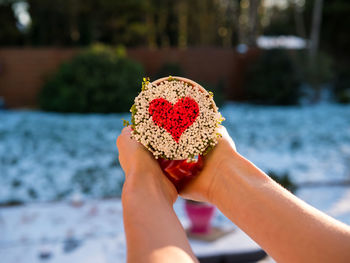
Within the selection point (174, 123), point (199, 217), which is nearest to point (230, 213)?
point (174, 123)

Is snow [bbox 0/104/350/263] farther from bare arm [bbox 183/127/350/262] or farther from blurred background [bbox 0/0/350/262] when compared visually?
bare arm [bbox 183/127/350/262]

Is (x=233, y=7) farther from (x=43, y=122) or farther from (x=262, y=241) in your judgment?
(x=262, y=241)

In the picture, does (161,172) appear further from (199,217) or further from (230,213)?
(199,217)

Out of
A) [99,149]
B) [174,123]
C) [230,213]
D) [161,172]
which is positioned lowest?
[99,149]

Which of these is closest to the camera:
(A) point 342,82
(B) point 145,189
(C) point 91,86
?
(B) point 145,189

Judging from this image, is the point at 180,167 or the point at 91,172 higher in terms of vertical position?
the point at 180,167

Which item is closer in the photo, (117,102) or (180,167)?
(180,167)

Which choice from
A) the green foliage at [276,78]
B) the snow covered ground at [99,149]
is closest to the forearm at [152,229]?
the snow covered ground at [99,149]
